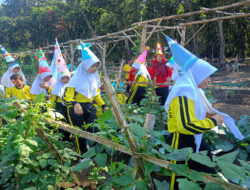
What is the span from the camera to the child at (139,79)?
409cm

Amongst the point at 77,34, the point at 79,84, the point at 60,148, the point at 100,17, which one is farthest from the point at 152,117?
the point at 77,34

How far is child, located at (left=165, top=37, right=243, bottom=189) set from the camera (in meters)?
1.57

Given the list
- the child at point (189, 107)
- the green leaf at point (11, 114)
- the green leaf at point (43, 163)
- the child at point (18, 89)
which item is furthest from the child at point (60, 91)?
the child at point (189, 107)

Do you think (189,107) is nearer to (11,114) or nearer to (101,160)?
(101,160)

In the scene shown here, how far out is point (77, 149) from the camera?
9.87 feet

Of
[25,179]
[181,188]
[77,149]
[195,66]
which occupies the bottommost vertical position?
[77,149]

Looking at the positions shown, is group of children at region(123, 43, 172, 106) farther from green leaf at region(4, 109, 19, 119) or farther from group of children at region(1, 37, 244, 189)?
green leaf at region(4, 109, 19, 119)

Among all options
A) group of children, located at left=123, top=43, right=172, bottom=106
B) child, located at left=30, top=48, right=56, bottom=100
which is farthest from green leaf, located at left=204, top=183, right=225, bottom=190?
child, located at left=30, top=48, right=56, bottom=100

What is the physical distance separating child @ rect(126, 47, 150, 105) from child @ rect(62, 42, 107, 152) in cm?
122

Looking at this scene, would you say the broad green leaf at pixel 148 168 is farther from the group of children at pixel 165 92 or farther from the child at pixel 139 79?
the child at pixel 139 79

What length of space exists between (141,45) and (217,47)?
20592mm

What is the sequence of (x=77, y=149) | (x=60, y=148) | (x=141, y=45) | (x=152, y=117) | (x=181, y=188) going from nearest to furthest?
(x=181, y=188), (x=152, y=117), (x=60, y=148), (x=77, y=149), (x=141, y=45)

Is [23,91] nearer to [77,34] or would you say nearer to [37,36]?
[77,34]

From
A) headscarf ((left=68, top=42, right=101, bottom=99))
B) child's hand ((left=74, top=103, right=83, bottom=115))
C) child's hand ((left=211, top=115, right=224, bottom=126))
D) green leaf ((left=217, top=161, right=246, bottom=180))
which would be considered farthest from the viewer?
headscarf ((left=68, top=42, right=101, bottom=99))
